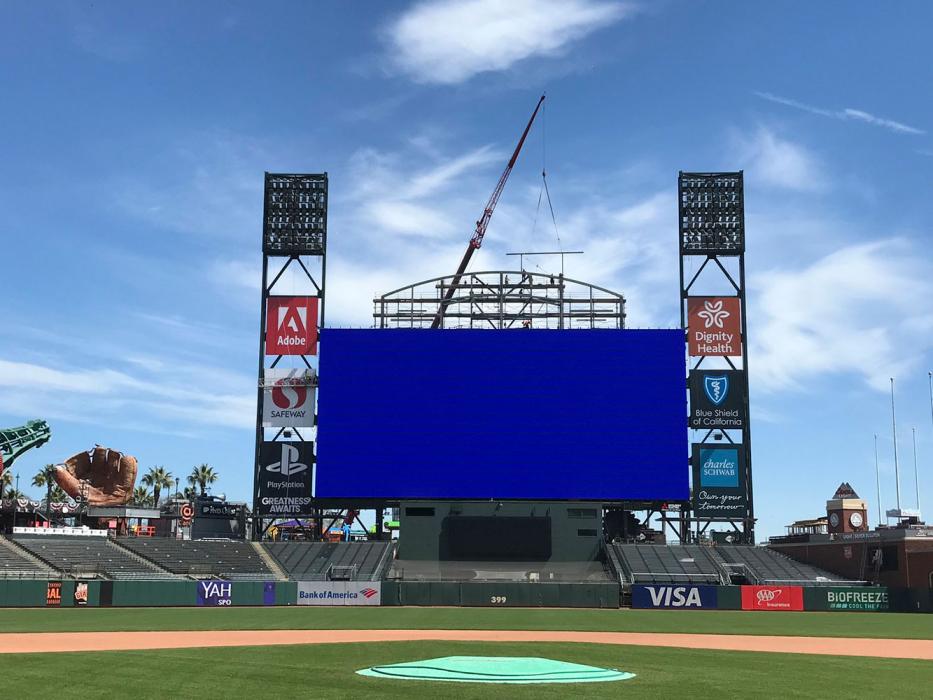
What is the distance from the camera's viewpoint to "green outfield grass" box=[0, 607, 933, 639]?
40.2 metres

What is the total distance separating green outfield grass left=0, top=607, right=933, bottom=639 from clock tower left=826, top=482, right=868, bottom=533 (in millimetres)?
26863

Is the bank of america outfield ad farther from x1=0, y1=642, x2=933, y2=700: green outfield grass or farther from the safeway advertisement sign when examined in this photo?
x1=0, y1=642, x2=933, y2=700: green outfield grass

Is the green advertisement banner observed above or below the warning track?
below

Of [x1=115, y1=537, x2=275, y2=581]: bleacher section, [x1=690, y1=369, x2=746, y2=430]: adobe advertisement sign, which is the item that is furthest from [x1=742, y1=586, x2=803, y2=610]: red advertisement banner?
[x1=115, y1=537, x2=275, y2=581]: bleacher section

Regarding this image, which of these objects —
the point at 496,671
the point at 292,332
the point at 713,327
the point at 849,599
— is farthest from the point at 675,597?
the point at 292,332

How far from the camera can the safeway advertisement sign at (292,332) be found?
76.9m

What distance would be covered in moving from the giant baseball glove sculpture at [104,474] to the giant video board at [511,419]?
63.8 ft

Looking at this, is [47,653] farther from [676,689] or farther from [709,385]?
[709,385]

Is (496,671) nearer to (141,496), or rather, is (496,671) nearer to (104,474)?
(104,474)

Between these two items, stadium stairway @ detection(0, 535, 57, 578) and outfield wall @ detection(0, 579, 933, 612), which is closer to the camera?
outfield wall @ detection(0, 579, 933, 612)

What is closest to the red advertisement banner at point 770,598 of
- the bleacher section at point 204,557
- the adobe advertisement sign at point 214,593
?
the adobe advertisement sign at point 214,593

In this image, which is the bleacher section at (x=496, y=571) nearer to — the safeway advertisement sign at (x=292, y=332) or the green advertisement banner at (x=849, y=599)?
the green advertisement banner at (x=849, y=599)

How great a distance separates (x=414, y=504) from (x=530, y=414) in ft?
35.8

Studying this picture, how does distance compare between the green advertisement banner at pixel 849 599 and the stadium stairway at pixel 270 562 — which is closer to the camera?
the green advertisement banner at pixel 849 599
